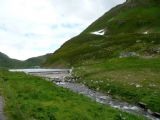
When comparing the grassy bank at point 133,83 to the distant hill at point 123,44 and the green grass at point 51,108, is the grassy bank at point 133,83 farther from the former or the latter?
the distant hill at point 123,44

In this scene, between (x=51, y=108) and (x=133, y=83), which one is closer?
(x=51, y=108)

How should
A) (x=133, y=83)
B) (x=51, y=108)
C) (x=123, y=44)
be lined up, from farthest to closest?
(x=123, y=44), (x=133, y=83), (x=51, y=108)

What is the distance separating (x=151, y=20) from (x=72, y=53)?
1453 inches

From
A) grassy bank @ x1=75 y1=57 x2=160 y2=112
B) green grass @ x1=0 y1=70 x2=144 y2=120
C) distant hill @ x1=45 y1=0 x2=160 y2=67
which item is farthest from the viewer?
distant hill @ x1=45 y1=0 x2=160 y2=67

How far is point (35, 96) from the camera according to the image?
4253cm

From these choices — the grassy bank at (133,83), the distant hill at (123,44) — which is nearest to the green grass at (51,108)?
the grassy bank at (133,83)

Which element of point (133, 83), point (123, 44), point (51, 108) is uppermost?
point (123, 44)

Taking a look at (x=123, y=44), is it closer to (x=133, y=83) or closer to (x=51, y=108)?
(x=133, y=83)

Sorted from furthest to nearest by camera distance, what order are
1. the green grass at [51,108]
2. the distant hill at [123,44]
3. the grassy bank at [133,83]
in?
the distant hill at [123,44]
the grassy bank at [133,83]
the green grass at [51,108]

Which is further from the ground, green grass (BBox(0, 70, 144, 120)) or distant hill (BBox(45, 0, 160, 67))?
distant hill (BBox(45, 0, 160, 67))

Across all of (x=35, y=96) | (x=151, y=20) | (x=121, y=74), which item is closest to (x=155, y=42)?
(x=121, y=74)

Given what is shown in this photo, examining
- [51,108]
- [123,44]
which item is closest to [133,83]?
[51,108]

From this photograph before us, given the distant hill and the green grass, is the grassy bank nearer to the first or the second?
the green grass

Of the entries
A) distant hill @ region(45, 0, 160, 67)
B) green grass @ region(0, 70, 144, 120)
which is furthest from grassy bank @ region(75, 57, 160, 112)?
distant hill @ region(45, 0, 160, 67)
